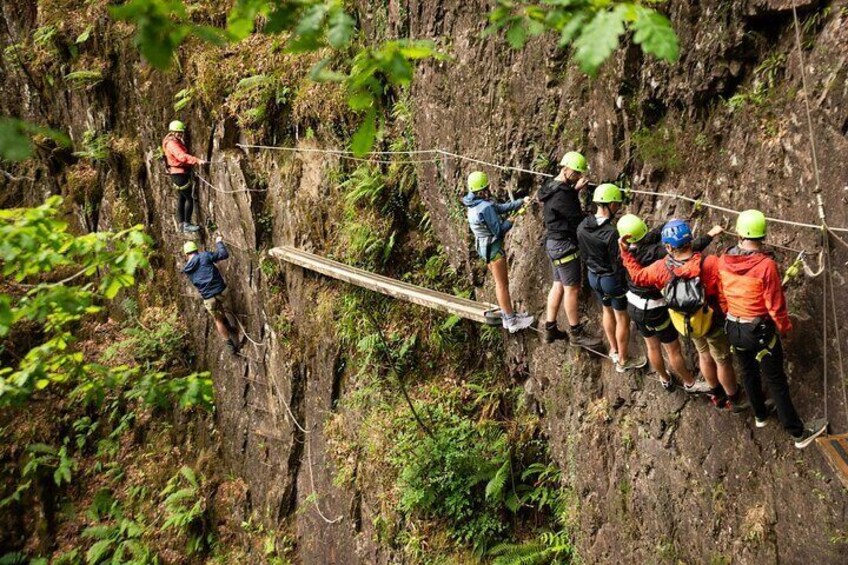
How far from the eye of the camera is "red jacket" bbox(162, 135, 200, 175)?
12734mm

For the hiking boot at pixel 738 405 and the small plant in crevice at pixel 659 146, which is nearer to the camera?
the hiking boot at pixel 738 405

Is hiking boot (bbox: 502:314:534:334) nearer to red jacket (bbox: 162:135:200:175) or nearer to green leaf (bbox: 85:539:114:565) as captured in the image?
red jacket (bbox: 162:135:200:175)

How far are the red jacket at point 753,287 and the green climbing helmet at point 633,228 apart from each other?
86 cm

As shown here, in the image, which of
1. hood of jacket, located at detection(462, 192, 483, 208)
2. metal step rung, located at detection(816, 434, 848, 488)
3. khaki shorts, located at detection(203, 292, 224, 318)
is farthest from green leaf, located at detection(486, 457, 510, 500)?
khaki shorts, located at detection(203, 292, 224, 318)

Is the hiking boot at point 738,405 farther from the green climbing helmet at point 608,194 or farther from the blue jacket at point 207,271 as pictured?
the blue jacket at point 207,271

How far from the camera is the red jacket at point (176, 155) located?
501 inches

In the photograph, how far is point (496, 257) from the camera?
25.7ft

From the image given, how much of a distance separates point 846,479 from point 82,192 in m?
17.8

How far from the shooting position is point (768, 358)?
5094 mm

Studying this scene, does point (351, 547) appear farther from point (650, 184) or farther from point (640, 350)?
point (650, 184)

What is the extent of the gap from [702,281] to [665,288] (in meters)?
0.31

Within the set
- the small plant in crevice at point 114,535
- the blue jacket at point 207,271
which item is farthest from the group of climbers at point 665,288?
the small plant in crevice at point 114,535

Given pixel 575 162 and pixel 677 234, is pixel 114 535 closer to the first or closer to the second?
pixel 575 162

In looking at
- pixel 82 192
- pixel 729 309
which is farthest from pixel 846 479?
pixel 82 192
